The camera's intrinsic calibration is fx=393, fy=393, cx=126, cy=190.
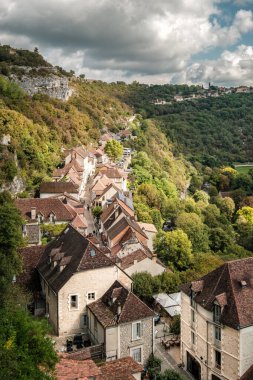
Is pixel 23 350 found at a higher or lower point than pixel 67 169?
lower

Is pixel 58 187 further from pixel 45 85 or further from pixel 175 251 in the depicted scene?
pixel 45 85

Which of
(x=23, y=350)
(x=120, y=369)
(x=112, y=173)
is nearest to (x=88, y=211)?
(x=112, y=173)

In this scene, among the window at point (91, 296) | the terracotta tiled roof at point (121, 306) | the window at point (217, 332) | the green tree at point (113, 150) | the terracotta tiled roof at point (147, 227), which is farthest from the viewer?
the green tree at point (113, 150)

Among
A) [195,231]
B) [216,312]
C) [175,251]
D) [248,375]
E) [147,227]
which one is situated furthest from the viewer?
[195,231]

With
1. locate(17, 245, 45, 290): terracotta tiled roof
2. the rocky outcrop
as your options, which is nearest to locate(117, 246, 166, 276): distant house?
locate(17, 245, 45, 290): terracotta tiled roof

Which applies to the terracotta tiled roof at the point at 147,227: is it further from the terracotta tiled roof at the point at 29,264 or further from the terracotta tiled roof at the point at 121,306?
the terracotta tiled roof at the point at 121,306

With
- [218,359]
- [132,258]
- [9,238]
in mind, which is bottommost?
[218,359]

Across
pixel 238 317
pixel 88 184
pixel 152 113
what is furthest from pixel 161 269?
pixel 152 113

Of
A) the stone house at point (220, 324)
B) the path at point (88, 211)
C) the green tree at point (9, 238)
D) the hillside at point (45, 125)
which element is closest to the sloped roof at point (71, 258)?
the green tree at point (9, 238)
